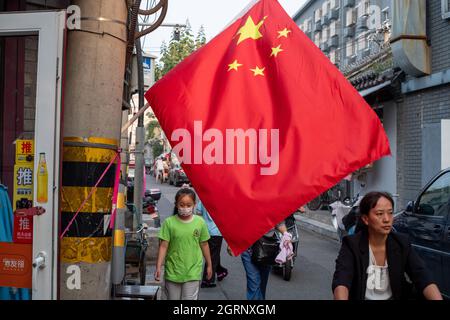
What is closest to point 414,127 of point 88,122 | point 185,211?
point 185,211

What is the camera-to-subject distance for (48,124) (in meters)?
2.98

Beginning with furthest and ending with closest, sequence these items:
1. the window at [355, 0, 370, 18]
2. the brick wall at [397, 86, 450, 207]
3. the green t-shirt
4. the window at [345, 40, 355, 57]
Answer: the window at [345, 40, 355, 57] → the window at [355, 0, 370, 18] → the brick wall at [397, 86, 450, 207] → the green t-shirt

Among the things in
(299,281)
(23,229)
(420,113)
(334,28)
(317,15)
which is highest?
(317,15)

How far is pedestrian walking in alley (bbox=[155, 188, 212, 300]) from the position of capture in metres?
4.57

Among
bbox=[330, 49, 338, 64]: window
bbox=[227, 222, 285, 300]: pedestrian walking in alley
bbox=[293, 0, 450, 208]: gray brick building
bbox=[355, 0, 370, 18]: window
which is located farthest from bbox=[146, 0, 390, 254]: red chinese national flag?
bbox=[330, 49, 338, 64]: window

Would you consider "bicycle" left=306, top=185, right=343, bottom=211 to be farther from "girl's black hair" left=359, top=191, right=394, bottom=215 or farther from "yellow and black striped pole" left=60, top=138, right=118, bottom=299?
"yellow and black striped pole" left=60, top=138, right=118, bottom=299

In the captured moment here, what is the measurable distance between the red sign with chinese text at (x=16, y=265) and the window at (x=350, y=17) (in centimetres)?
3368

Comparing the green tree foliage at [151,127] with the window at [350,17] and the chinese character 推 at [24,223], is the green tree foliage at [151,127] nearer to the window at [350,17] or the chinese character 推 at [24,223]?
the window at [350,17]

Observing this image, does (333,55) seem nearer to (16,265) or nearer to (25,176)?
(25,176)

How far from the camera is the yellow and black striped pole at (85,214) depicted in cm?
313

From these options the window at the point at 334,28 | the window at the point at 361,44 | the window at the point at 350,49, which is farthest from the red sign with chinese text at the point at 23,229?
the window at the point at 334,28

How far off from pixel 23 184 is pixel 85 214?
421mm

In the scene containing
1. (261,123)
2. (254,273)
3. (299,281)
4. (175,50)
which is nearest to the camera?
(261,123)

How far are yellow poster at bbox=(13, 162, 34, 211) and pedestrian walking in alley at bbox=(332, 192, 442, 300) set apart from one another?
192 centimetres
